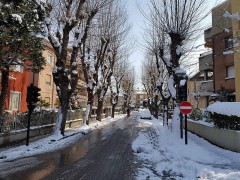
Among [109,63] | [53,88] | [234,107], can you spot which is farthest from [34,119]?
[53,88]

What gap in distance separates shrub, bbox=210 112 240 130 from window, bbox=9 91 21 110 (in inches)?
723

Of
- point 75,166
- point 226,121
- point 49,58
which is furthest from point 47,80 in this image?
point 75,166

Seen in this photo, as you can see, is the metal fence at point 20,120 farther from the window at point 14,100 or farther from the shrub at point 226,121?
the shrub at point 226,121

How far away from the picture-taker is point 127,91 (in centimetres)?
6850

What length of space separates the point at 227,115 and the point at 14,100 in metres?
19.8

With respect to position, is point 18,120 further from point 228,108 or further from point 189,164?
point 228,108

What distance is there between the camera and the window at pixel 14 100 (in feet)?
82.0

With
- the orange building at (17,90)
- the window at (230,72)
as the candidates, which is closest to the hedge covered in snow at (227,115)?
the window at (230,72)

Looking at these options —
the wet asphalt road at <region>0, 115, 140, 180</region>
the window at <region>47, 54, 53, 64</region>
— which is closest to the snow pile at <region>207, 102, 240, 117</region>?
the wet asphalt road at <region>0, 115, 140, 180</region>

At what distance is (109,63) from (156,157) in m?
26.6

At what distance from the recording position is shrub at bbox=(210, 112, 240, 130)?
1178 centimetres

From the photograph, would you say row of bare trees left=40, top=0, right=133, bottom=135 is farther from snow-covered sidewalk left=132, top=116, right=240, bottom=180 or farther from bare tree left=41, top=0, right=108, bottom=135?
snow-covered sidewalk left=132, top=116, right=240, bottom=180

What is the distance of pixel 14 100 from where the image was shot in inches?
1006

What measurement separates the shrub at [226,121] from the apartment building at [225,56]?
11.4 meters
